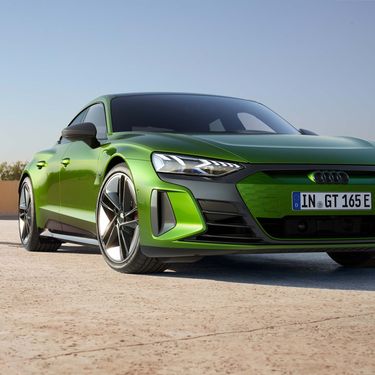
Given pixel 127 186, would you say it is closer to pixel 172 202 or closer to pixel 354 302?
pixel 172 202

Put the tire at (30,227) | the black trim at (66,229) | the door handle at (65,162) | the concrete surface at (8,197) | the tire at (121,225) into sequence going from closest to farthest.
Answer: the tire at (121,225)
the black trim at (66,229)
the door handle at (65,162)
the tire at (30,227)
the concrete surface at (8,197)

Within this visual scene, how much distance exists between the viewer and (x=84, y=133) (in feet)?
21.6

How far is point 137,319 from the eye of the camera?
4020 millimetres

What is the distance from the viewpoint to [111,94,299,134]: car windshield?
664 centimetres

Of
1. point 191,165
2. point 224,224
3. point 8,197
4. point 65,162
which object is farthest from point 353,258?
point 8,197

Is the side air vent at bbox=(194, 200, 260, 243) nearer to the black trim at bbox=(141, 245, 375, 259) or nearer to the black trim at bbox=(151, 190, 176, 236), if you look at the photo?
the black trim at bbox=(141, 245, 375, 259)

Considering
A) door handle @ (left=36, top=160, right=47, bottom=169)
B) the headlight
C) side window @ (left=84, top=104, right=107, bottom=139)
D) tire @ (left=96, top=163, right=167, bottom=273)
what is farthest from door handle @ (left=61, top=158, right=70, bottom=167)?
the headlight

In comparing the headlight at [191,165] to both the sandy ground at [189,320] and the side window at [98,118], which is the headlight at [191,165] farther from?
the side window at [98,118]

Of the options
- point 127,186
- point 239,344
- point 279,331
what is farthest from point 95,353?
point 127,186

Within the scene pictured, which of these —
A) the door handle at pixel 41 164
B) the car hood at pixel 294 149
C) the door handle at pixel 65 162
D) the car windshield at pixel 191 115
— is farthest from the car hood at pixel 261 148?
the door handle at pixel 41 164

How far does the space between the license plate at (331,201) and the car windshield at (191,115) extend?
134 centimetres

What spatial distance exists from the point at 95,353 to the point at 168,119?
11.9 feet

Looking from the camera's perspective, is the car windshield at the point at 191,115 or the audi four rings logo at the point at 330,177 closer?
the audi four rings logo at the point at 330,177

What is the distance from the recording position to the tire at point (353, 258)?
6602mm
